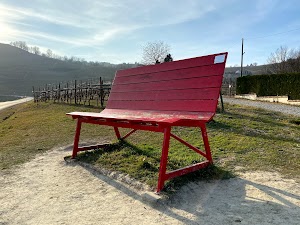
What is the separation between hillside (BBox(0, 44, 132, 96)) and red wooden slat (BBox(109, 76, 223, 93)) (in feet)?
239

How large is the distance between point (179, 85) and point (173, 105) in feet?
1.06

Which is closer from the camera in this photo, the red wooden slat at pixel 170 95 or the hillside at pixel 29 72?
the red wooden slat at pixel 170 95

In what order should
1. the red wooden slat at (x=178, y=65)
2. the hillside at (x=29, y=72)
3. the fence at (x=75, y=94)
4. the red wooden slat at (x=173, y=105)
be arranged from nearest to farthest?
the red wooden slat at (x=173, y=105) < the red wooden slat at (x=178, y=65) < the fence at (x=75, y=94) < the hillside at (x=29, y=72)

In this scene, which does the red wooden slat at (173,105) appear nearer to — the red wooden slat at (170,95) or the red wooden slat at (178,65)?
the red wooden slat at (170,95)

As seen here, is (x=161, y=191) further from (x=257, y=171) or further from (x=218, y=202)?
(x=257, y=171)

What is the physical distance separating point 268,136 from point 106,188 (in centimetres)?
405

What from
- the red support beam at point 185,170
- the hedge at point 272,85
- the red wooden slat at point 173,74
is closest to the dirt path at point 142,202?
the red support beam at point 185,170

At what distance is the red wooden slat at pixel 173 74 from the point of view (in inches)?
154

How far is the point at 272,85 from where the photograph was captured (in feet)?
71.4

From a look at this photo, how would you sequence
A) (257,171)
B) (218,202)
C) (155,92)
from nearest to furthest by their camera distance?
(218,202) < (257,171) < (155,92)

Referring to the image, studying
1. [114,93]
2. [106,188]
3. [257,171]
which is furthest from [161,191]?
[114,93]

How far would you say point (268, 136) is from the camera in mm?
6289

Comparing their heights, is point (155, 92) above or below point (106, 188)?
above

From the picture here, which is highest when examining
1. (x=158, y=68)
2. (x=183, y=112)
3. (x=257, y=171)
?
(x=158, y=68)
